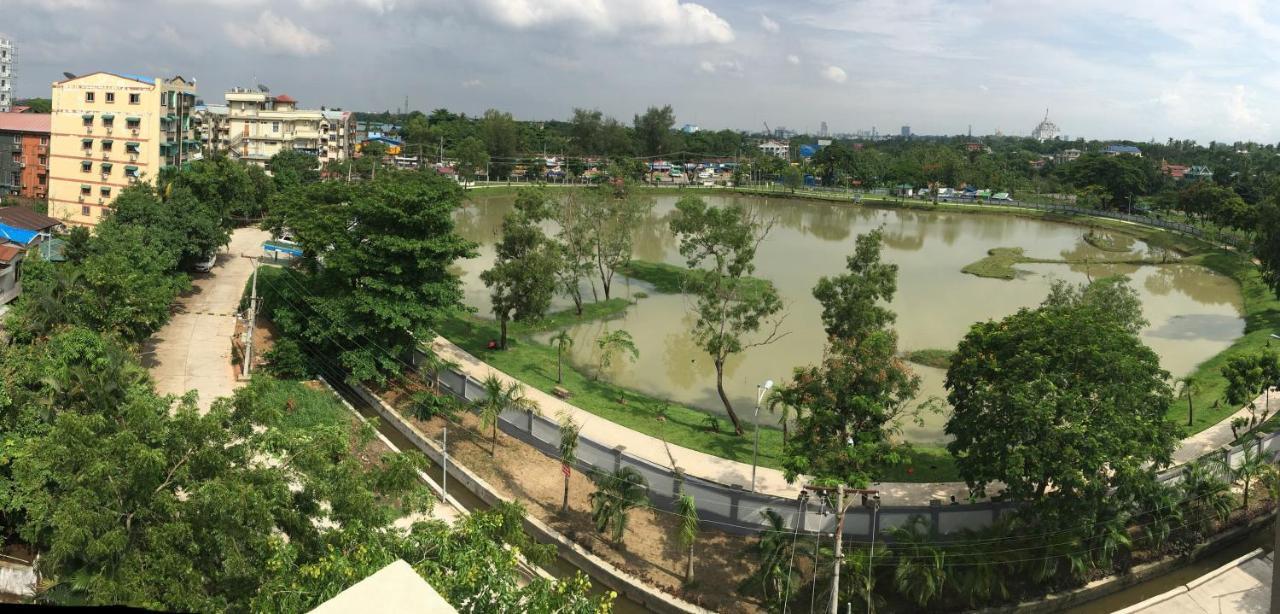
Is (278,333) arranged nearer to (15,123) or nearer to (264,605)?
(264,605)

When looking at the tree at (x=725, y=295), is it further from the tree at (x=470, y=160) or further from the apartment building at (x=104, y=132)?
the tree at (x=470, y=160)

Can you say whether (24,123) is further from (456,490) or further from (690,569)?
(690,569)

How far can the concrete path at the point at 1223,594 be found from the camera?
1138 cm

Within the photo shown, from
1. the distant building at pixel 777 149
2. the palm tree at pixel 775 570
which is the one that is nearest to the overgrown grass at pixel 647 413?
the palm tree at pixel 775 570

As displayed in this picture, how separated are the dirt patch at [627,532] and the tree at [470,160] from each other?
149 feet

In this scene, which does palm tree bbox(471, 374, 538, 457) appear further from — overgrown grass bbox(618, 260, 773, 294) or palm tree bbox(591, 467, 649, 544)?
overgrown grass bbox(618, 260, 773, 294)

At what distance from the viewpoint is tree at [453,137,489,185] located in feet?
192

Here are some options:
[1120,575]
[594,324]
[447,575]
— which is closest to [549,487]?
[447,575]

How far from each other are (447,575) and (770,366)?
600 inches

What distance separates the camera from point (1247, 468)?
13.3 m

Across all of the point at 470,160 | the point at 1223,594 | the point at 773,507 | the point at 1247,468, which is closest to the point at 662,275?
the point at 773,507

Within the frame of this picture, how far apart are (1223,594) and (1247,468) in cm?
262

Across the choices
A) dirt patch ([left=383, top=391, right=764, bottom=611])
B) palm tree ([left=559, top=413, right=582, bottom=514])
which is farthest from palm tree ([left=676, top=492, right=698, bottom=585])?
palm tree ([left=559, top=413, right=582, bottom=514])

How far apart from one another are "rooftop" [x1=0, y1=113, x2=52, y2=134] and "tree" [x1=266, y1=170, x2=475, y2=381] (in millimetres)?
25153
